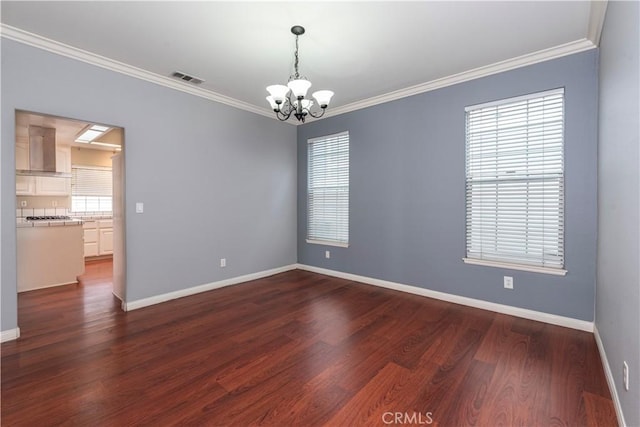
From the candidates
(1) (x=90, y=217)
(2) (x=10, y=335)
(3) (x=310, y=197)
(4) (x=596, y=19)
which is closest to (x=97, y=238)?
(1) (x=90, y=217)

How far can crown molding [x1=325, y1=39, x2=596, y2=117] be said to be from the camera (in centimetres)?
283

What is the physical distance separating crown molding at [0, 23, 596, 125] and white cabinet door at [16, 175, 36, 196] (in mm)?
4327

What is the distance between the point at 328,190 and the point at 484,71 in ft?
9.11

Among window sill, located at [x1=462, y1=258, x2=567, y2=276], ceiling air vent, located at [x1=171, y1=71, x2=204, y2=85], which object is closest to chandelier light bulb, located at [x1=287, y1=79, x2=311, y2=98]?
ceiling air vent, located at [x1=171, y1=71, x2=204, y2=85]

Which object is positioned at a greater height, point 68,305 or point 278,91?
point 278,91

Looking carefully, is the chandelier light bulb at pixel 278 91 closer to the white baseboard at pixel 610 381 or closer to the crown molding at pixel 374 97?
the crown molding at pixel 374 97

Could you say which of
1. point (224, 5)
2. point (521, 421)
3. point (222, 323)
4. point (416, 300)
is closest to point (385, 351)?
point (521, 421)

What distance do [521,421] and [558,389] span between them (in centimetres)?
54

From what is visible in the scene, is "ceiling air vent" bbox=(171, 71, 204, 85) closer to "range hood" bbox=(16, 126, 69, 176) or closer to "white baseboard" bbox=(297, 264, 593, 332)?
"range hood" bbox=(16, 126, 69, 176)

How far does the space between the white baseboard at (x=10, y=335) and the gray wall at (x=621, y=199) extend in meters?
4.54

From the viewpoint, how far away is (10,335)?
2.66m

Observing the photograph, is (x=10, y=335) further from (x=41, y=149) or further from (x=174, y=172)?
(x=41, y=149)

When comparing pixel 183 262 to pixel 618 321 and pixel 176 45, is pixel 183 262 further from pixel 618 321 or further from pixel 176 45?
pixel 618 321

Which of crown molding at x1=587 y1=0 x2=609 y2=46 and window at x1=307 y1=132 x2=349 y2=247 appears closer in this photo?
crown molding at x1=587 y1=0 x2=609 y2=46
